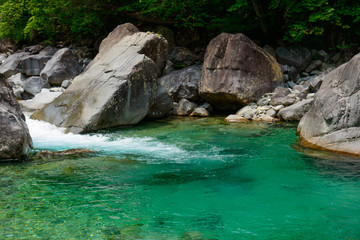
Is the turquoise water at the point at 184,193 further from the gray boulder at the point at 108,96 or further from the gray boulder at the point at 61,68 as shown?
the gray boulder at the point at 61,68

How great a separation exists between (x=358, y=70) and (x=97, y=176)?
5476 mm

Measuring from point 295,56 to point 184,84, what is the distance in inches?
190

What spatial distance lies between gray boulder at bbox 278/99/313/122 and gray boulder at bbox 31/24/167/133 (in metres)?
4.02

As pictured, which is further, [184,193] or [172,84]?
[172,84]

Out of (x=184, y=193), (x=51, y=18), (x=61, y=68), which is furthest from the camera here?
(x=51, y=18)

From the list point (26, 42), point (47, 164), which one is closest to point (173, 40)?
point (26, 42)

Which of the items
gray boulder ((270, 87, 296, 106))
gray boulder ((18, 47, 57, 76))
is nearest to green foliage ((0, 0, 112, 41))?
gray boulder ((18, 47, 57, 76))

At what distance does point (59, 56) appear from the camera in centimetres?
1617

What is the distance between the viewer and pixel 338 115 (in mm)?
7199

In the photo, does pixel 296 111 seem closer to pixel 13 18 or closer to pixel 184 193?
pixel 184 193

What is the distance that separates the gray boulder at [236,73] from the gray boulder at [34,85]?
6821 mm

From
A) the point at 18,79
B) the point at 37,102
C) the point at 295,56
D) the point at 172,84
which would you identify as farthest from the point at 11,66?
the point at 295,56

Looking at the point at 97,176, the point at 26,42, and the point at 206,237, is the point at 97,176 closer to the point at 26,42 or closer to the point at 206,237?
the point at 206,237

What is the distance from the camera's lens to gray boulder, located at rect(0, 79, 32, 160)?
20.9 ft
